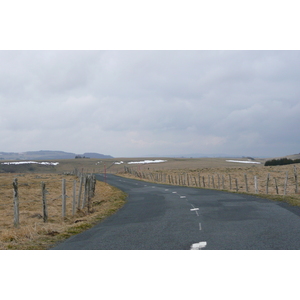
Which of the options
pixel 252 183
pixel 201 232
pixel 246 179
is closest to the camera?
pixel 201 232

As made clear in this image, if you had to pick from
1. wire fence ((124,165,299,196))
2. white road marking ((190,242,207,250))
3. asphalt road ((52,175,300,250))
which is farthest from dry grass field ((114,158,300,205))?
white road marking ((190,242,207,250))

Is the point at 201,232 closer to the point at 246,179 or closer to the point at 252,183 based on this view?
the point at 246,179

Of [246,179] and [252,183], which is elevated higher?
[246,179]

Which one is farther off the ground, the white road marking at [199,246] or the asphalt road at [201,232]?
the white road marking at [199,246]

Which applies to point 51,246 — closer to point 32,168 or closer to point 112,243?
point 112,243

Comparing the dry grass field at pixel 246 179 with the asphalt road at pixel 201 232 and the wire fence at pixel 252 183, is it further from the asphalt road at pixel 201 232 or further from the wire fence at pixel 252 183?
the asphalt road at pixel 201 232

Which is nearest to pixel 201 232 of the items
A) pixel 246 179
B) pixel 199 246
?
pixel 199 246

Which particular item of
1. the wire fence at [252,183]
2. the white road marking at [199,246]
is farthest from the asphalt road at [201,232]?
the wire fence at [252,183]

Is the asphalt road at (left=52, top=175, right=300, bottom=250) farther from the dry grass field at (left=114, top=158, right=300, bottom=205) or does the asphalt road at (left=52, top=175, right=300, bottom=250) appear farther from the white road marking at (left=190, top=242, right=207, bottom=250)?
the dry grass field at (left=114, top=158, right=300, bottom=205)

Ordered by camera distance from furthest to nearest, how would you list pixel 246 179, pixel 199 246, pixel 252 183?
1. pixel 252 183
2. pixel 246 179
3. pixel 199 246

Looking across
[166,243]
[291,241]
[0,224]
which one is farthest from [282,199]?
[0,224]

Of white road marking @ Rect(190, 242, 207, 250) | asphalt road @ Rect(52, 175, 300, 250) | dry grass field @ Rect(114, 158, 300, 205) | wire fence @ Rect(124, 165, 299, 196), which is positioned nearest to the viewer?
white road marking @ Rect(190, 242, 207, 250)

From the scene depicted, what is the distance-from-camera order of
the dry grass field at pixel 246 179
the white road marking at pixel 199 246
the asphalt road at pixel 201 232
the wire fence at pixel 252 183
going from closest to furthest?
the white road marking at pixel 199 246
the asphalt road at pixel 201 232
the dry grass field at pixel 246 179
the wire fence at pixel 252 183

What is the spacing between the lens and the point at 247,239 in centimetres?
893
